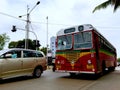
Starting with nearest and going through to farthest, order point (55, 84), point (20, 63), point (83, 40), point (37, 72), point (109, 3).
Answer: point (55, 84)
point (20, 63)
point (83, 40)
point (37, 72)
point (109, 3)

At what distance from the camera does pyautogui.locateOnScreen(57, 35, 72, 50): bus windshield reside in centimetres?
1466

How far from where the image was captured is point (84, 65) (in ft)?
45.3

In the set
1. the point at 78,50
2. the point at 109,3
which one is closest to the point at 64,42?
the point at 78,50

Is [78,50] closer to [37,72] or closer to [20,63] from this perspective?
[37,72]

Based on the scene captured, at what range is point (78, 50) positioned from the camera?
14125 mm

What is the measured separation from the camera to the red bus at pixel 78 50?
1362 cm

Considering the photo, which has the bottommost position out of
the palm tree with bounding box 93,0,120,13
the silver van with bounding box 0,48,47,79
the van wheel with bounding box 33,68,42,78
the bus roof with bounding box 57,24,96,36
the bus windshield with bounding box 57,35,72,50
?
the van wheel with bounding box 33,68,42,78

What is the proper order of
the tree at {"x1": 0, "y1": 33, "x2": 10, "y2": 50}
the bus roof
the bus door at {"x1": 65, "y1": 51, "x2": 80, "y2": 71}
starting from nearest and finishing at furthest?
the bus roof → the bus door at {"x1": 65, "y1": 51, "x2": 80, "y2": 71} → the tree at {"x1": 0, "y1": 33, "x2": 10, "y2": 50}

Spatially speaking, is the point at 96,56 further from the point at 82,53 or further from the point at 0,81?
the point at 0,81

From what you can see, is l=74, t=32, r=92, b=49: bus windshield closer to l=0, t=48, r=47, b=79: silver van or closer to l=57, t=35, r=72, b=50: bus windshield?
l=57, t=35, r=72, b=50: bus windshield

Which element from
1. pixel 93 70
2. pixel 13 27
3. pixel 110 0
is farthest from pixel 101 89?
pixel 13 27

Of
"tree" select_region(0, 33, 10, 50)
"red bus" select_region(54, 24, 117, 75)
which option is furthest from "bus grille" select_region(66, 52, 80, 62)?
"tree" select_region(0, 33, 10, 50)

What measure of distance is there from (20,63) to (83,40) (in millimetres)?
4177

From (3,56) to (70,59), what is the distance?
15.0ft
